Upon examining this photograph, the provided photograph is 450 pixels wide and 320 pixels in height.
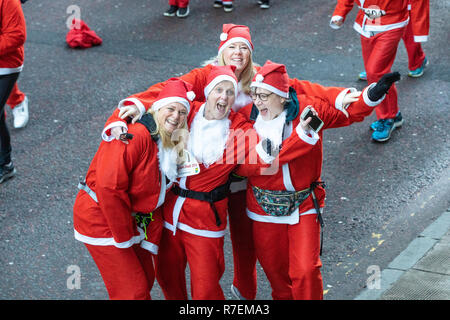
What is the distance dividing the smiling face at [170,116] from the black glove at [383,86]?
1168 mm

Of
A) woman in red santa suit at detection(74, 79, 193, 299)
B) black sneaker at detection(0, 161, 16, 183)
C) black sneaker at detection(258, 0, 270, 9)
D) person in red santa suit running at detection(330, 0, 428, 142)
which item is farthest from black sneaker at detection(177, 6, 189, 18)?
woman in red santa suit at detection(74, 79, 193, 299)

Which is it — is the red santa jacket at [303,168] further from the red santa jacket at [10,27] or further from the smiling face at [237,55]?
the red santa jacket at [10,27]

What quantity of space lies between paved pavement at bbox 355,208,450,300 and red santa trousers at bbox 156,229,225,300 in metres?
1.21

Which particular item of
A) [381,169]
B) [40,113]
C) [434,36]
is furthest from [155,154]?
[434,36]

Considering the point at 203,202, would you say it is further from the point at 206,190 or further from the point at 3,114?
the point at 3,114

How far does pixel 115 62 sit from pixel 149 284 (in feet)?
17.2

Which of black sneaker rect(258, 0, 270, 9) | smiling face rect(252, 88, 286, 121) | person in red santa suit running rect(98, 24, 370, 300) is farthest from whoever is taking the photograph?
black sneaker rect(258, 0, 270, 9)

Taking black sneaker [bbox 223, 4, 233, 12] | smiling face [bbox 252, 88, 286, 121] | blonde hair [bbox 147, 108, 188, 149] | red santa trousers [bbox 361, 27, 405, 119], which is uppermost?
smiling face [bbox 252, 88, 286, 121]

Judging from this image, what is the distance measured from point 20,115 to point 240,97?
3.95 metres

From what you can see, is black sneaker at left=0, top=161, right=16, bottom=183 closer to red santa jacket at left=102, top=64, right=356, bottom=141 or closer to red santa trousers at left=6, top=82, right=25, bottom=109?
red santa trousers at left=6, top=82, right=25, bottom=109

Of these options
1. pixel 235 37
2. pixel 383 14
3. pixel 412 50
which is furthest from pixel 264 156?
pixel 412 50

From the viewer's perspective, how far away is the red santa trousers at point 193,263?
416cm

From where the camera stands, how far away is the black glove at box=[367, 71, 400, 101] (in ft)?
13.0

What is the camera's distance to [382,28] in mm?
6570
